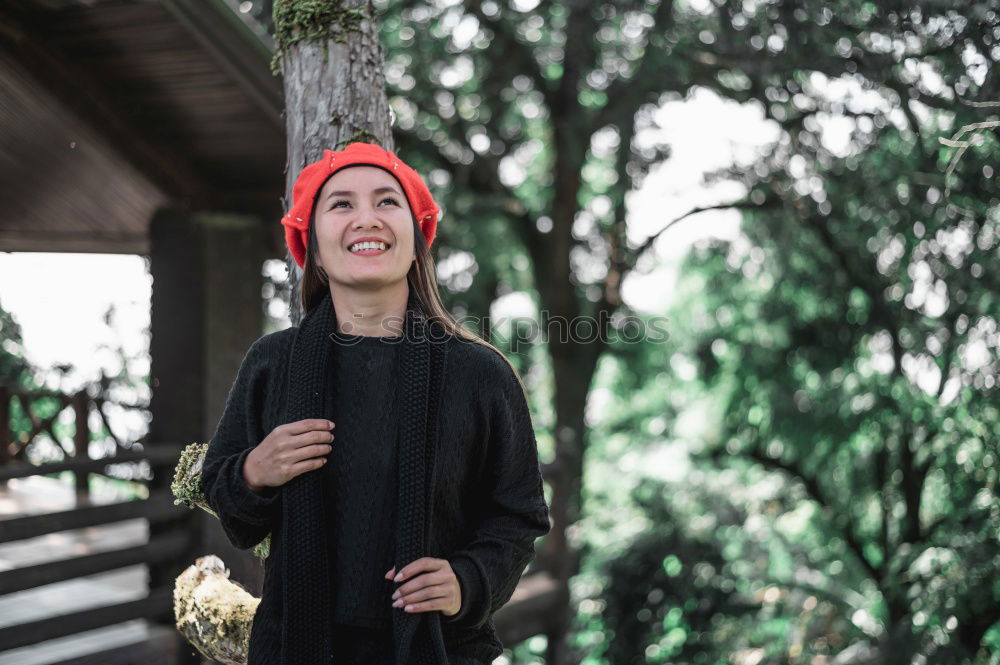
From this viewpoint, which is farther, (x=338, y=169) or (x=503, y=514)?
(x=338, y=169)

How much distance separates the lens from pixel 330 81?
256 centimetres

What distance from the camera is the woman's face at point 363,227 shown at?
1.93 m

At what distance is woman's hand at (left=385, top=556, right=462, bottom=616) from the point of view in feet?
5.70

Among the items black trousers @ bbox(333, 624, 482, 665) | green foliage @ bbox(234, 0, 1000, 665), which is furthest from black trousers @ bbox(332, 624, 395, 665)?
green foliage @ bbox(234, 0, 1000, 665)

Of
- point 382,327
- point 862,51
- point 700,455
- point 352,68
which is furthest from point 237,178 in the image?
point 700,455

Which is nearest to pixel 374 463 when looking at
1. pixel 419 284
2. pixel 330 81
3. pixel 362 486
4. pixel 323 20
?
A: pixel 362 486

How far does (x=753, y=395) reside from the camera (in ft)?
29.7

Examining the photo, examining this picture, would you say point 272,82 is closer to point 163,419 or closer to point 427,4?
point 163,419

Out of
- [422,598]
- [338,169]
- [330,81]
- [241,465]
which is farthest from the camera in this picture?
[330,81]

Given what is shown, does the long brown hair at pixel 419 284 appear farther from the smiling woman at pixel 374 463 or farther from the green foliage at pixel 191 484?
the green foliage at pixel 191 484

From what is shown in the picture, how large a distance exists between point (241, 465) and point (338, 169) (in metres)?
0.66

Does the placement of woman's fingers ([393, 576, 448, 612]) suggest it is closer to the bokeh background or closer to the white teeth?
the white teeth

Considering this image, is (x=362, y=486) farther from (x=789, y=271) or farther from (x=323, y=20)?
(x=789, y=271)

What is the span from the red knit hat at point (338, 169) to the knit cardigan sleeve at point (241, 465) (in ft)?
0.93
